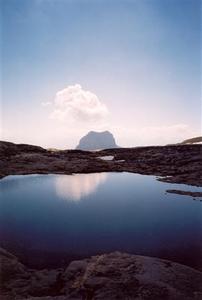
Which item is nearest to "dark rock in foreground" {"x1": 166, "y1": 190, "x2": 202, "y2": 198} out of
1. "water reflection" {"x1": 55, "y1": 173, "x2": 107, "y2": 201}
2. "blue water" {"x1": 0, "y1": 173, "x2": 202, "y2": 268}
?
"blue water" {"x1": 0, "y1": 173, "x2": 202, "y2": 268}

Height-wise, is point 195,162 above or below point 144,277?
above

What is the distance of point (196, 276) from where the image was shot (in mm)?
15852

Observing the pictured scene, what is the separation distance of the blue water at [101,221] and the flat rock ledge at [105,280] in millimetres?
2059

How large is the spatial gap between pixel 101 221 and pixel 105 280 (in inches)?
442

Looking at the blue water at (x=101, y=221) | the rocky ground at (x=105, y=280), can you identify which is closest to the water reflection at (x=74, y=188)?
the blue water at (x=101, y=221)

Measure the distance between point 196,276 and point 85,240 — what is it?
889 centimetres

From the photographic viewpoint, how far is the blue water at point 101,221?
A: 2028 cm

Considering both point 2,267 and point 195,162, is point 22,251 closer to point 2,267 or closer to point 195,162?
point 2,267

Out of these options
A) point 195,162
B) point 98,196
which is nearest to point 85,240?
point 98,196

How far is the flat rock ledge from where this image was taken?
1359cm

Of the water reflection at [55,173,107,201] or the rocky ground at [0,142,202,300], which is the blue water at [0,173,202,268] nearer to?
the water reflection at [55,173,107,201]

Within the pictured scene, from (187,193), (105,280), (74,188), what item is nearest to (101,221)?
(105,280)

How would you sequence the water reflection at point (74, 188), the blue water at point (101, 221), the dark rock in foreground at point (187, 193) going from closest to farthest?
the blue water at point (101, 221), the dark rock in foreground at point (187, 193), the water reflection at point (74, 188)

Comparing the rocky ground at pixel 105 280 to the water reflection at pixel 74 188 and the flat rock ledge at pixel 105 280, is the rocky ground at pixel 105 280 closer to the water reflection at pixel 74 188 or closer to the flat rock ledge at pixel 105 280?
the flat rock ledge at pixel 105 280
